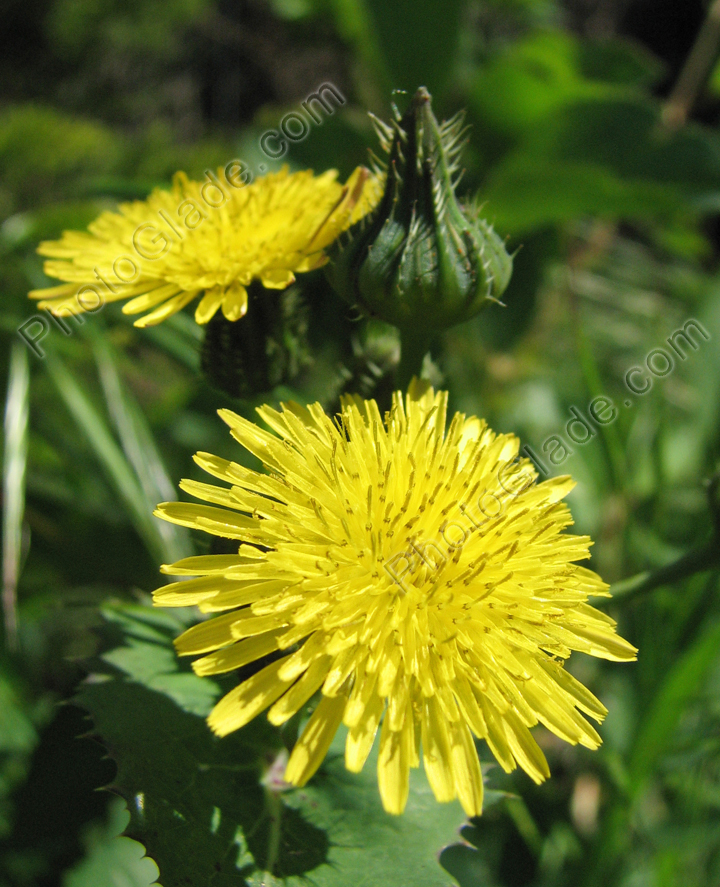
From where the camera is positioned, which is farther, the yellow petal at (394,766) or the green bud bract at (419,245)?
the green bud bract at (419,245)

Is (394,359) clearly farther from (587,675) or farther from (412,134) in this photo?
(587,675)

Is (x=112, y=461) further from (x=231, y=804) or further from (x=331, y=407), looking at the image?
(x=231, y=804)

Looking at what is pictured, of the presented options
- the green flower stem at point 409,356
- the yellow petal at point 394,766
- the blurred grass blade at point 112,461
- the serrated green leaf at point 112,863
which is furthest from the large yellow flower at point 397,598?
the serrated green leaf at point 112,863

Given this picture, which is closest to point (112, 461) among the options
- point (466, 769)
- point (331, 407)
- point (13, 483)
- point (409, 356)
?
point (13, 483)

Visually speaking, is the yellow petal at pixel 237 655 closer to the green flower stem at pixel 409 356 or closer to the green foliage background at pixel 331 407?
the green foliage background at pixel 331 407

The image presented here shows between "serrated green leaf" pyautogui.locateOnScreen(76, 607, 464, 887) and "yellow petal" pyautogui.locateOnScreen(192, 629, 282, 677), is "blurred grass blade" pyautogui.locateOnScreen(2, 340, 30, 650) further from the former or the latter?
"yellow petal" pyautogui.locateOnScreen(192, 629, 282, 677)
